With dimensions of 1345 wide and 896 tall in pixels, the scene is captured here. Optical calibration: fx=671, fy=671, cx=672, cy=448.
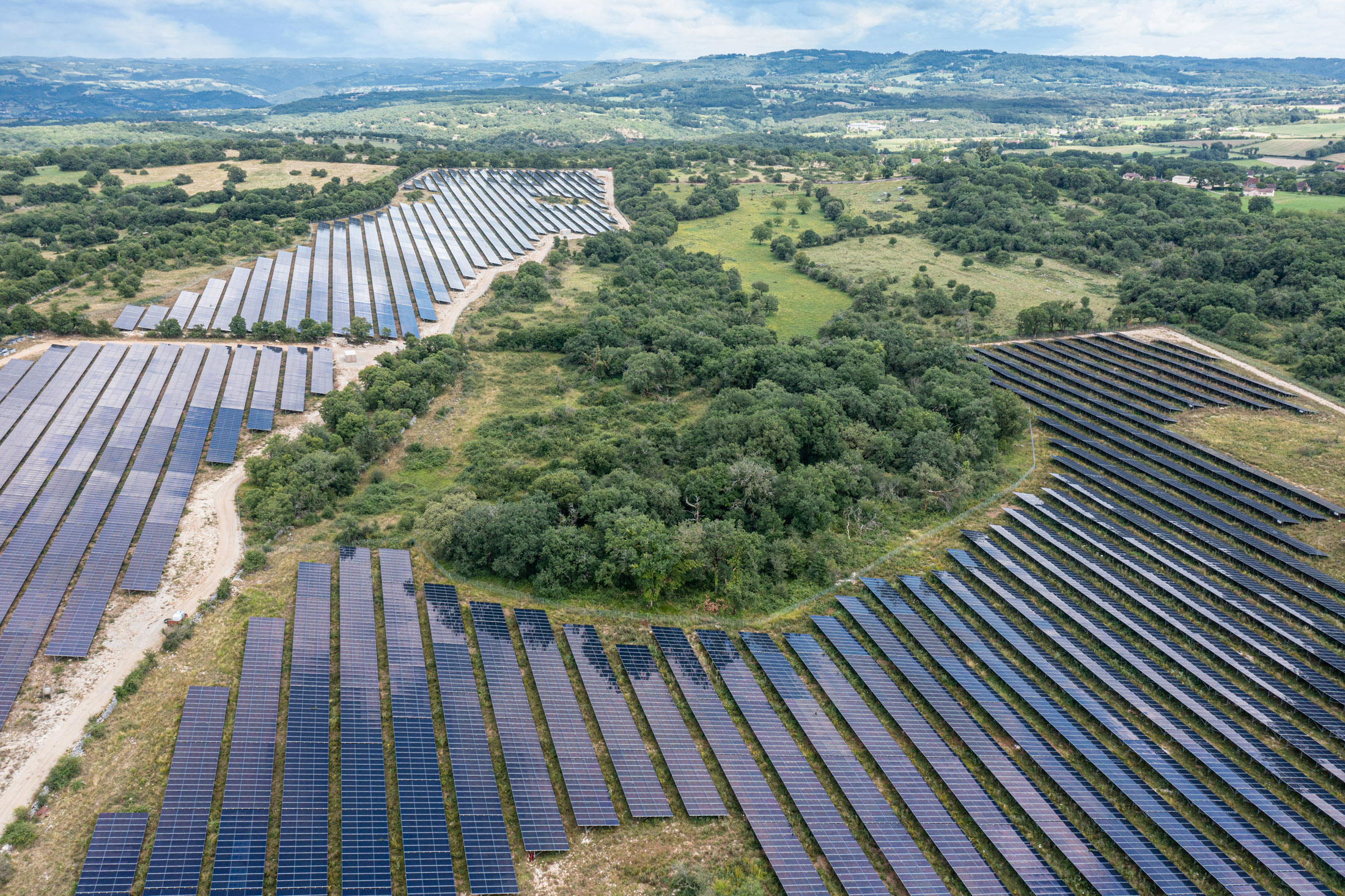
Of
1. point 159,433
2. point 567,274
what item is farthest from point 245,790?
point 567,274

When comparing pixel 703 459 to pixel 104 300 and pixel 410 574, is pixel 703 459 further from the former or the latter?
pixel 104 300

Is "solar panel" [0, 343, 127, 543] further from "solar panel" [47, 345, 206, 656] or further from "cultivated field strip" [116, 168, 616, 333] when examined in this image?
"cultivated field strip" [116, 168, 616, 333]

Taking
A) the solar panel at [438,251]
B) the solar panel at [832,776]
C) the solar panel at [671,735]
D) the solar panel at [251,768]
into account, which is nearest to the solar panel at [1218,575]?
the solar panel at [832,776]

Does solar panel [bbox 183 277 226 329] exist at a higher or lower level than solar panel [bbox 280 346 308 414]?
higher

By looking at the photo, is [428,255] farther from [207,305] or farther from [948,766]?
[948,766]

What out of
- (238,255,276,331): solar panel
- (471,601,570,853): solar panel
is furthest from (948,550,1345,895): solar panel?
(238,255,276,331): solar panel

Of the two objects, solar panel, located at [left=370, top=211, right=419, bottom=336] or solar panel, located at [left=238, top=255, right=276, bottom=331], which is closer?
solar panel, located at [left=238, top=255, right=276, bottom=331]

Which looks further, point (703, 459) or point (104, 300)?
point (104, 300)
